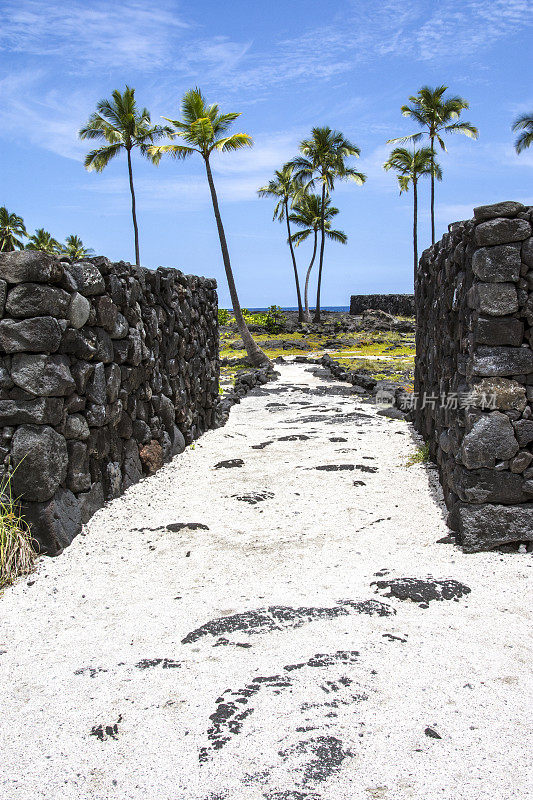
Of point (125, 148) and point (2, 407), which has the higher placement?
point (125, 148)

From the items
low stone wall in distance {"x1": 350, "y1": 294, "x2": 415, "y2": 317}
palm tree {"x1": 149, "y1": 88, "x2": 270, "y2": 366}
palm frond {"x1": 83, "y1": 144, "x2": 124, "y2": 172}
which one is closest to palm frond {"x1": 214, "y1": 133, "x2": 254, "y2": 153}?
palm tree {"x1": 149, "y1": 88, "x2": 270, "y2": 366}

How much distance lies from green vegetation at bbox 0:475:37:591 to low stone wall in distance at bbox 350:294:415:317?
33951 millimetres

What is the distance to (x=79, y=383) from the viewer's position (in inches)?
192

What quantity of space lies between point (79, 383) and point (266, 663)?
2.85m

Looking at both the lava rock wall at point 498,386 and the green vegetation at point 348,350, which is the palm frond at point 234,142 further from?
the lava rock wall at point 498,386

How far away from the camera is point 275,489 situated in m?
6.16

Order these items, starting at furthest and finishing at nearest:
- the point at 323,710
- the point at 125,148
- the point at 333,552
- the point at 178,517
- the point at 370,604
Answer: the point at 125,148
the point at 178,517
the point at 333,552
the point at 370,604
the point at 323,710

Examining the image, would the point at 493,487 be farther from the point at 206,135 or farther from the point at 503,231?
the point at 206,135

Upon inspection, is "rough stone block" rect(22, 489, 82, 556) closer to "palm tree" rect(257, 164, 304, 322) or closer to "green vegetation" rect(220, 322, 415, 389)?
"green vegetation" rect(220, 322, 415, 389)

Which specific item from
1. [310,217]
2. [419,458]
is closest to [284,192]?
[310,217]

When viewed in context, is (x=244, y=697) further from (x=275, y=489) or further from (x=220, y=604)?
(x=275, y=489)

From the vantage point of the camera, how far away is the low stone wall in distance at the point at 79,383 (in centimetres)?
429

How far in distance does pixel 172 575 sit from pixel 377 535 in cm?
168

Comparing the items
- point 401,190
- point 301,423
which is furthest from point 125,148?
point 301,423
